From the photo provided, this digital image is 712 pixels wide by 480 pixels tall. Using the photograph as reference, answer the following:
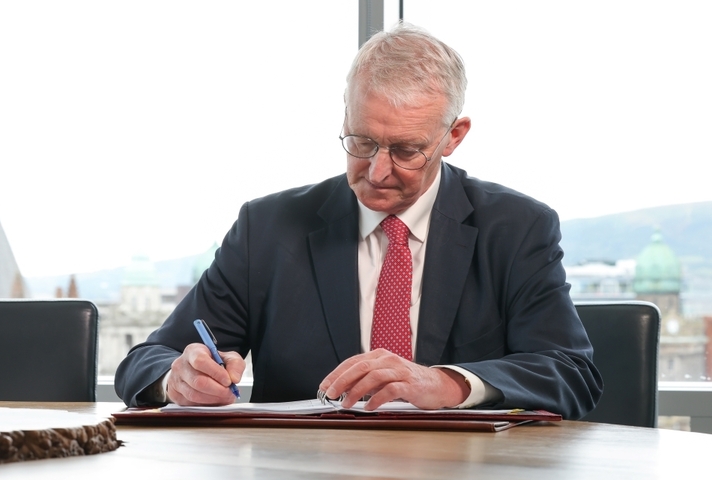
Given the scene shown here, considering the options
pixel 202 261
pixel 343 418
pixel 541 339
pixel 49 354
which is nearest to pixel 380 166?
pixel 541 339

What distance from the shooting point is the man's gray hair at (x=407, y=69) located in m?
1.96

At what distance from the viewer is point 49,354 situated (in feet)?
7.11

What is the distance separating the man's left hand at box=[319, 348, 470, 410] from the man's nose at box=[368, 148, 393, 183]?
1.84 ft

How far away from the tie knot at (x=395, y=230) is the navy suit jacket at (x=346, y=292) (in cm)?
6

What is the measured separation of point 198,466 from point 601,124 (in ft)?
8.24

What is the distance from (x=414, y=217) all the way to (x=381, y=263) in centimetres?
13

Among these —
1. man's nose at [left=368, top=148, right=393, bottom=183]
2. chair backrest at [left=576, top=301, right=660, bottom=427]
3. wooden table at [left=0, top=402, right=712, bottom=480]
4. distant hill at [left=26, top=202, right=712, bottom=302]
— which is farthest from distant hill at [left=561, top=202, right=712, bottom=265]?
wooden table at [left=0, top=402, right=712, bottom=480]

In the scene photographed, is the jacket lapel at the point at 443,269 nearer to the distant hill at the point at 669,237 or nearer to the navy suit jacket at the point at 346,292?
the navy suit jacket at the point at 346,292

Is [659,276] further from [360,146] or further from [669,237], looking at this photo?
[360,146]

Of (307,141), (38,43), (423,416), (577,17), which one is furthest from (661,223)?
(38,43)

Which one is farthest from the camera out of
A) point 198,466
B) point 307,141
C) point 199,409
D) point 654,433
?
point 307,141

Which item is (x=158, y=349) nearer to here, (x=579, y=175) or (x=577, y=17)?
(x=579, y=175)

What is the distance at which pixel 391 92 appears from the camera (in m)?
1.95

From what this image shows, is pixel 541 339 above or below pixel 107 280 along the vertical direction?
below
